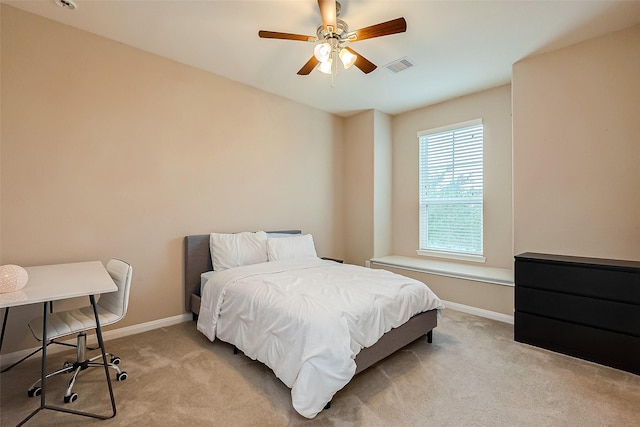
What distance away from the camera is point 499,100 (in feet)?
12.5

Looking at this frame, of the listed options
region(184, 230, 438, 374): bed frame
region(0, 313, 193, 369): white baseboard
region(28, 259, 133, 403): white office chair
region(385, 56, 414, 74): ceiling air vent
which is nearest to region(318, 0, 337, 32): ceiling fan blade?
region(385, 56, 414, 74): ceiling air vent

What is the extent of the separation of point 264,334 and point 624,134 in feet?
11.6

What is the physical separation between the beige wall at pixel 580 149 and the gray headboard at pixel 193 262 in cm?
346

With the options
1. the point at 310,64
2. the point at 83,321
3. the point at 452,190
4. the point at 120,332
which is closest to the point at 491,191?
the point at 452,190

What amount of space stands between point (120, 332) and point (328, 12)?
132 inches

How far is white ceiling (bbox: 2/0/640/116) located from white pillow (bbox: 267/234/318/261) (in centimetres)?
199

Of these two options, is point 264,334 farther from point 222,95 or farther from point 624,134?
point 624,134

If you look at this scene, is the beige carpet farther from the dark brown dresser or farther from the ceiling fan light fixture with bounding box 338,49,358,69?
the ceiling fan light fixture with bounding box 338,49,358,69

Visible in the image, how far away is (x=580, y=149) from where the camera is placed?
2.81 meters

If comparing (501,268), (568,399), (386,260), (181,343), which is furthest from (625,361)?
(181,343)

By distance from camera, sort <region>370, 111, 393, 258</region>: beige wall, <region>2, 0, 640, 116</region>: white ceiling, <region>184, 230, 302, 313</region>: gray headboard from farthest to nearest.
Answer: <region>370, 111, 393, 258</region>: beige wall
<region>184, 230, 302, 313</region>: gray headboard
<region>2, 0, 640, 116</region>: white ceiling

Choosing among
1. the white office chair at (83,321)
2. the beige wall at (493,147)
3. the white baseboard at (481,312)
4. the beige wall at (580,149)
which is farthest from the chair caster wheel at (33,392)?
the beige wall at (493,147)

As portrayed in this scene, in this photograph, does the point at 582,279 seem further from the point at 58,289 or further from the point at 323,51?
the point at 58,289

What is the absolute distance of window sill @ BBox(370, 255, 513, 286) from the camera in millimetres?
3421
